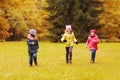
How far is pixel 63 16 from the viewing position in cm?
6022

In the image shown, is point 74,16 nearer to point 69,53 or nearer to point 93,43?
point 93,43

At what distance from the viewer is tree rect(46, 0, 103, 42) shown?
195ft

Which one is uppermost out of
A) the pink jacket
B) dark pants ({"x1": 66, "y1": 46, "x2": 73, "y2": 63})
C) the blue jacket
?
the blue jacket

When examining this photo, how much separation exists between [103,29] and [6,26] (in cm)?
1644

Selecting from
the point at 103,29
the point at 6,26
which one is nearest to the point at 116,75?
the point at 6,26

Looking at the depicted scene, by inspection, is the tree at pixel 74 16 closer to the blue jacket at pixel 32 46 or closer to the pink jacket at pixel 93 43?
the pink jacket at pixel 93 43

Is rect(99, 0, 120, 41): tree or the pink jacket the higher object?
the pink jacket

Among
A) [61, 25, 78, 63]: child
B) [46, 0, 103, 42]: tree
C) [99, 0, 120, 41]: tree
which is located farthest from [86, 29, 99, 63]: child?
[99, 0, 120, 41]: tree

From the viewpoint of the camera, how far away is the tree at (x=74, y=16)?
59406mm

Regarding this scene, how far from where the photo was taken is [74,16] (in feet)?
198

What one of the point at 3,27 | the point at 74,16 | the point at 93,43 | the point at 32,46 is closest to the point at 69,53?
the point at 93,43

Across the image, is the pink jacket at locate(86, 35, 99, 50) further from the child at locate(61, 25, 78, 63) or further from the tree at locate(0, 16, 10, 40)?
the tree at locate(0, 16, 10, 40)

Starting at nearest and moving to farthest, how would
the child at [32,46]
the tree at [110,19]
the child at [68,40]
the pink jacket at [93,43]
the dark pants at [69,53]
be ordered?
the child at [32,46] → the dark pants at [69,53] → the child at [68,40] → the pink jacket at [93,43] → the tree at [110,19]

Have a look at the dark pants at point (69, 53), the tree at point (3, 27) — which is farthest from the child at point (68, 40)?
the tree at point (3, 27)
